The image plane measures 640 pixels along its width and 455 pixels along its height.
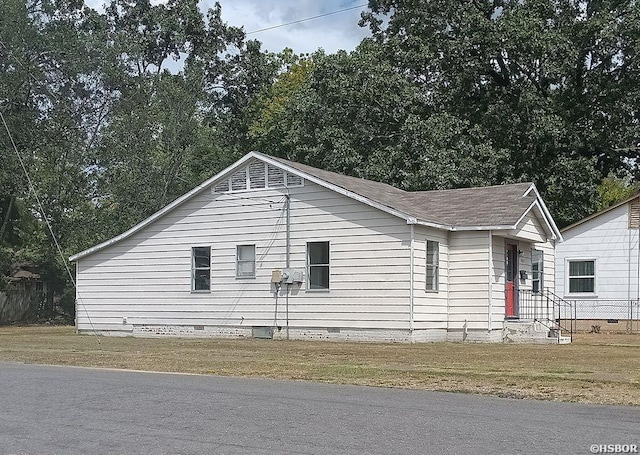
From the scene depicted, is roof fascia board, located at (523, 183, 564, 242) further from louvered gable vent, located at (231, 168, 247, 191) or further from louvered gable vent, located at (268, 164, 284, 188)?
louvered gable vent, located at (231, 168, 247, 191)

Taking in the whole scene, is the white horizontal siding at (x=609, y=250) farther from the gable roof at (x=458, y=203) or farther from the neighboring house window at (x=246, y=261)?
the neighboring house window at (x=246, y=261)

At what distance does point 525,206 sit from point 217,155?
30.2m

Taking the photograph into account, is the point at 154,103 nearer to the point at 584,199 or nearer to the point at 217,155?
the point at 217,155

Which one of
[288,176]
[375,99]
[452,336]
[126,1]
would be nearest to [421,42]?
[375,99]

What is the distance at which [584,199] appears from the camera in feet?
115

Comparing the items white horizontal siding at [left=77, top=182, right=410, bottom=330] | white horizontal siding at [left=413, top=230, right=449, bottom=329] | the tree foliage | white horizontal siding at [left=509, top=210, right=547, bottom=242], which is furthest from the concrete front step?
the tree foliage

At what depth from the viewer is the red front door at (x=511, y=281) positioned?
23594mm

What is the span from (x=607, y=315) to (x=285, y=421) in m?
23.4

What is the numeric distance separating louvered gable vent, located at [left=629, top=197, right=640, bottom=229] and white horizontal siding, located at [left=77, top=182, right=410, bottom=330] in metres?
11.8

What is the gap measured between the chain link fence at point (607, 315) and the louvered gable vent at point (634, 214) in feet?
8.66

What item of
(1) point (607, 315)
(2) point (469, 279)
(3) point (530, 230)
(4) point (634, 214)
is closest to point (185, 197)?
(2) point (469, 279)

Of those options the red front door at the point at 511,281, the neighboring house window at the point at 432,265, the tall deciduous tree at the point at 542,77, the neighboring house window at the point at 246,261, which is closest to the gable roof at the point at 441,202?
the neighboring house window at the point at 432,265

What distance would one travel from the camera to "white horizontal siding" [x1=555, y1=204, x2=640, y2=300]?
2945cm

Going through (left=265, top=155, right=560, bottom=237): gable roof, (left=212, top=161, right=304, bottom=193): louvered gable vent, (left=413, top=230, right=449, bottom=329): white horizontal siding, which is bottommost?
(left=413, top=230, right=449, bottom=329): white horizontal siding
